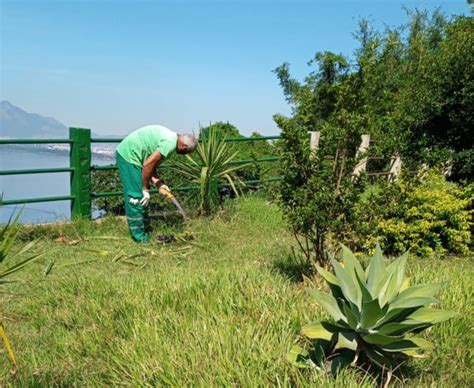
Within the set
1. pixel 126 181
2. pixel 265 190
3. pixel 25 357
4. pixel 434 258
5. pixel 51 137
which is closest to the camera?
pixel 25 357

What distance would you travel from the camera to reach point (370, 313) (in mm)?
2289

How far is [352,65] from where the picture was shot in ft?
13.8

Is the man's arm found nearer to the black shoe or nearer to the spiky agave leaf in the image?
the black shoe

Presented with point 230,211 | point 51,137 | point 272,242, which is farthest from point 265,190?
point 51,137

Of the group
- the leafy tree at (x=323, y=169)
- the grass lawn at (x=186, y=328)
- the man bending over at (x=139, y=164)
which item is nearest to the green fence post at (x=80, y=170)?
the man bending over at (x=139, y=164)

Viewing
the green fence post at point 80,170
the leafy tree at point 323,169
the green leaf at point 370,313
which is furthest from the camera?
the green fence post at point 80,170

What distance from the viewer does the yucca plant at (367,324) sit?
7.61ft

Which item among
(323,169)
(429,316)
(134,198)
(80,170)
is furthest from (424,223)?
(80,170)

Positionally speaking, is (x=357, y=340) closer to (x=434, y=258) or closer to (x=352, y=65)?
(x=352, y=65)

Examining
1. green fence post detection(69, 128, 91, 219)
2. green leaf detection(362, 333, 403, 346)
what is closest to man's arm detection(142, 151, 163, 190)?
green fence post detection(69, 128, 91, 219)

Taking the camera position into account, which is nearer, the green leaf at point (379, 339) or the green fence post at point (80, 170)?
the green leaf at point (379, 339)

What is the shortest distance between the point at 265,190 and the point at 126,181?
3380mm

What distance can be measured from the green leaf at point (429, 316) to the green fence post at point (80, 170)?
583cm

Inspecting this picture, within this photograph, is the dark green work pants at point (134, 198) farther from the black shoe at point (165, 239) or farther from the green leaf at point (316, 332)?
the green leaf at point (316, 332)
